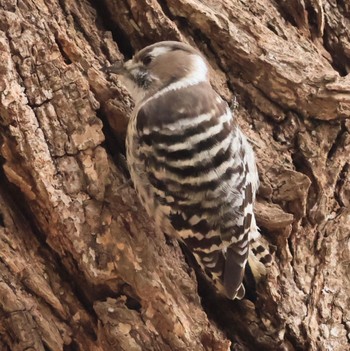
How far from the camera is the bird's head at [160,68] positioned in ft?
8.59

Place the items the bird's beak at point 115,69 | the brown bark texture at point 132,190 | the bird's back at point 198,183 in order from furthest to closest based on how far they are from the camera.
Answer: the bird's beak at point 115,69
the bird's back at point 198,183
the brown bark texture at point 132,190

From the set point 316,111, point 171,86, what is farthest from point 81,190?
point 316,111

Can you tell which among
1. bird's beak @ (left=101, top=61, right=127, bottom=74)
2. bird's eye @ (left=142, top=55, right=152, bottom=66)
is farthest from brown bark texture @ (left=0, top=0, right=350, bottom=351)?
bird's eye @ (left=142, top=55, right=152, bottom=66)

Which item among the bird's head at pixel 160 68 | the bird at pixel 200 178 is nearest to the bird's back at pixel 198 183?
the bird at pixel 200 178

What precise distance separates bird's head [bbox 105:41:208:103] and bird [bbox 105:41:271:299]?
0.04 feet

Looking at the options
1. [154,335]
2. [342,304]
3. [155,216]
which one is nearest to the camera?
[154,335]

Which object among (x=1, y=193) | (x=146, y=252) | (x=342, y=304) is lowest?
(x=342, y=304)

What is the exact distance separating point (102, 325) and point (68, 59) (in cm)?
102

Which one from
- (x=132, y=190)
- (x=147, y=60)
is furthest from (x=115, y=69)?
(x=132, y=190)

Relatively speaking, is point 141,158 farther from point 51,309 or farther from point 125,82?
point 51,309

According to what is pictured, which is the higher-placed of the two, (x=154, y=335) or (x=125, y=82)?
(x=125, y=82)

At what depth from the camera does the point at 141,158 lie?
2467 mm

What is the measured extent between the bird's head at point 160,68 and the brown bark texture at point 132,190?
0.24ft

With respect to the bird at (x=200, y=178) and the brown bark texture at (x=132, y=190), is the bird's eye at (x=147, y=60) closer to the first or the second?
the bird at (x=200, y=178)
